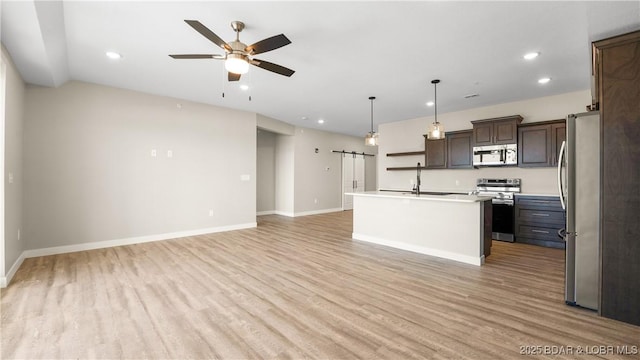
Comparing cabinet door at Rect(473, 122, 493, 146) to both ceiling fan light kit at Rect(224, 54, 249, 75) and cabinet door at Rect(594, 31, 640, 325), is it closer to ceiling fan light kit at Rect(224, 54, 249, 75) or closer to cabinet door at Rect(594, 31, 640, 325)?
cabinet door at Rect(594, 31, 640, 325)

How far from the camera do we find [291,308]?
99.4 inches

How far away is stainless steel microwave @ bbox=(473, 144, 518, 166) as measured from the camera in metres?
5.30

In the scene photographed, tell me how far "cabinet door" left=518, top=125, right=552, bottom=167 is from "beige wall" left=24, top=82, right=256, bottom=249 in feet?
19.1

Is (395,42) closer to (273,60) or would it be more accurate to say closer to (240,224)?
(273,60)

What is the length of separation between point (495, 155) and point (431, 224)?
249 cm

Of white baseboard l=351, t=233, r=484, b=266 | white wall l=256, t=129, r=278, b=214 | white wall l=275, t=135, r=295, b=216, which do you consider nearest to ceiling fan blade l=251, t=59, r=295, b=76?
white baseboard l=351, t=233, r=484, b=266

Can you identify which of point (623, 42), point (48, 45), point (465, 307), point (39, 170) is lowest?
point (465, 307)

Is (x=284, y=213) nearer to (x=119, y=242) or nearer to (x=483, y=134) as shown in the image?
(x=119, y=242)

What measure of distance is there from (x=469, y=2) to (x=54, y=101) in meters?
5.82

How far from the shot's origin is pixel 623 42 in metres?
2.29

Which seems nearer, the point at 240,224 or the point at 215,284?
the point at 215,284

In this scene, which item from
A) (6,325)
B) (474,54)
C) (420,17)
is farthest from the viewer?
(474,54)

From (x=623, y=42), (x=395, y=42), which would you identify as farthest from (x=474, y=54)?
(x=623, y=42)

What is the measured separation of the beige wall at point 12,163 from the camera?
3.14m
